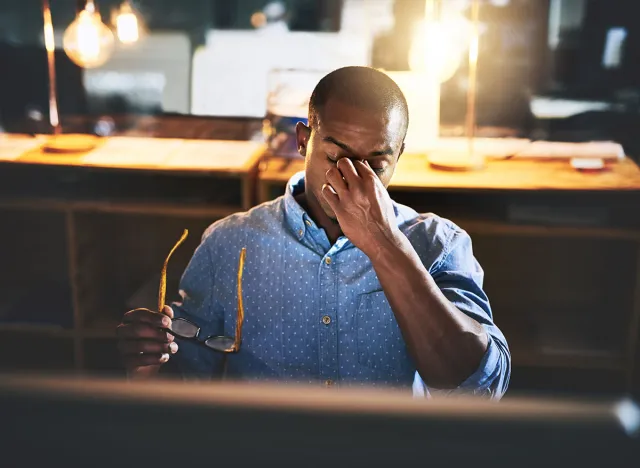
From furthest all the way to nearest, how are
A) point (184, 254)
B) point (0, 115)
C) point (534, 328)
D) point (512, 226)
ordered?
point (0, 115) < point (184, 254) < point (534, 328) < point (512, 226)

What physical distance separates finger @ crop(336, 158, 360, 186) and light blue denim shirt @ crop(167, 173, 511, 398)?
0.67ft

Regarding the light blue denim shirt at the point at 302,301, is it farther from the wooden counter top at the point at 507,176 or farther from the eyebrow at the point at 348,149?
the wooden counter top at the point at 507,176

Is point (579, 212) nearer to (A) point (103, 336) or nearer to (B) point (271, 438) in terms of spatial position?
(A) point (103, 336)

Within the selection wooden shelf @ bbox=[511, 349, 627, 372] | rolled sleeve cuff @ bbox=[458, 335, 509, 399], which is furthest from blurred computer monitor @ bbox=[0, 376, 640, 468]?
wooden shelf @ bbox=[511, 349, 627, 372]

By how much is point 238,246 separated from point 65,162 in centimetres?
97

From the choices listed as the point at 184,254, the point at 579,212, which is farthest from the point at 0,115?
the point at 579,212

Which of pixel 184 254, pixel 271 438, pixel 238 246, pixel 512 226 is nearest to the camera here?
pixel 271 438

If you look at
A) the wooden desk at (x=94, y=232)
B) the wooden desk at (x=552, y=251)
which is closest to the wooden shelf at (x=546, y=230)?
the wooden desk at (x=552, y=251)

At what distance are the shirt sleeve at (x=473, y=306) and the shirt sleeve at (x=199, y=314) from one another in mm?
431

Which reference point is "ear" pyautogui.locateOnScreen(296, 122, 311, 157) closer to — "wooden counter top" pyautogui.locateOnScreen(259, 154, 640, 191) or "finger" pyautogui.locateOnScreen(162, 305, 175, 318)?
"finger" pyautogui.locateOnScreen(162, 305, 175, 318)

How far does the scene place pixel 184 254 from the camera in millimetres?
2693

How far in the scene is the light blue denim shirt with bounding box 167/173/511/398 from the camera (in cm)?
159

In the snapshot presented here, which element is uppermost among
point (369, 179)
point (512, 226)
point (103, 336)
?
point (369, 179)

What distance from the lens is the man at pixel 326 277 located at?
141 cm
